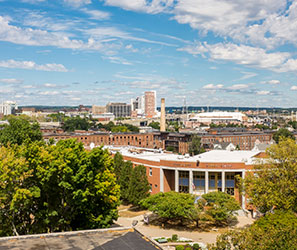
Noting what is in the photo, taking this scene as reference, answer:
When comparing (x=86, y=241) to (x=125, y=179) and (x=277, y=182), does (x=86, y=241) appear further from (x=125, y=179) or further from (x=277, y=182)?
(x=125, y=179)

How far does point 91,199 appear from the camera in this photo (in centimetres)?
4203

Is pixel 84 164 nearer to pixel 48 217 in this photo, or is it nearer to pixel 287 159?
pixel 48 217

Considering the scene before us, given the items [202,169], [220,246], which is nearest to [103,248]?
[220,246]

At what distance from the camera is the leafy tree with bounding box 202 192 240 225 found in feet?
174

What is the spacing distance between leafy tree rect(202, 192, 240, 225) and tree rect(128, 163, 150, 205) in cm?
1154

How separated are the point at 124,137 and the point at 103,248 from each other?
14927 cm

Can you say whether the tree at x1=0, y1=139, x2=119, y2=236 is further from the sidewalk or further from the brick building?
the brick building

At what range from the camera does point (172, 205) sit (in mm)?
52344

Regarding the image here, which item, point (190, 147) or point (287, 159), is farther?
point (190, 147)

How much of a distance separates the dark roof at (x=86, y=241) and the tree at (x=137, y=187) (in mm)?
31102

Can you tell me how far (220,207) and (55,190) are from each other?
2401cm

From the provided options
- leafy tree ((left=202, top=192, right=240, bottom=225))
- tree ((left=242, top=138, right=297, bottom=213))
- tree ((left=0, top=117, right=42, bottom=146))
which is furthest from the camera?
tree ((left=0, top=117, right=42, bottom=146))

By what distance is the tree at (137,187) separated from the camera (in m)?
62.9

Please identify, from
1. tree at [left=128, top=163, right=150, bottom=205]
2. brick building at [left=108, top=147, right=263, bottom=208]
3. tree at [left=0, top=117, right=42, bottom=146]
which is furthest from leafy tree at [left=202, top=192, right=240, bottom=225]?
tree at [left=0, top=117, right=42, bottom=146]
